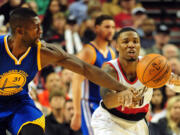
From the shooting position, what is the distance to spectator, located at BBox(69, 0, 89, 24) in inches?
394

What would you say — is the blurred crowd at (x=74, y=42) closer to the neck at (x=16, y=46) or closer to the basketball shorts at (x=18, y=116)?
the basketball shorts at (x=18, y=116)

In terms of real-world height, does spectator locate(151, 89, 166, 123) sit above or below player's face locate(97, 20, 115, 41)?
below

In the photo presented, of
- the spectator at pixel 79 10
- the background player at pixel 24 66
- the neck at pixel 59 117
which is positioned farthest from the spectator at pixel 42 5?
the background player at pixel 24 66

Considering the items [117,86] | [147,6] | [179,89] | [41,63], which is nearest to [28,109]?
[41,63]

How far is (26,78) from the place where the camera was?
3738 mm

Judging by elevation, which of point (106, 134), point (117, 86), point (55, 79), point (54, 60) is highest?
point (54, 60)

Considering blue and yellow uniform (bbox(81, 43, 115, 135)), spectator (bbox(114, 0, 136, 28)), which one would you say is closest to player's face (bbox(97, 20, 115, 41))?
blue and yellow uniform (bbox(81, 43, 115, 135))

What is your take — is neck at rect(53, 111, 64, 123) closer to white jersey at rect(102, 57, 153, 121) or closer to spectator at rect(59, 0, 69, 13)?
white jersey at rect(102, 57, 153, 121)

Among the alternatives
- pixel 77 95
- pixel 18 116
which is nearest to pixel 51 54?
pixel 18 116

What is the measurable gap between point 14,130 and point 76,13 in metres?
6.86

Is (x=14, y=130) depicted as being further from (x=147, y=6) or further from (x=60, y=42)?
(x=147, y=6)

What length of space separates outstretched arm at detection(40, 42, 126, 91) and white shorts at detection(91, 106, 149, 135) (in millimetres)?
517

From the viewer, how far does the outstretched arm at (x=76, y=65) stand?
11.8 ft

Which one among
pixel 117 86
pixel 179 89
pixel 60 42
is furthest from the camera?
pixel 60 42
